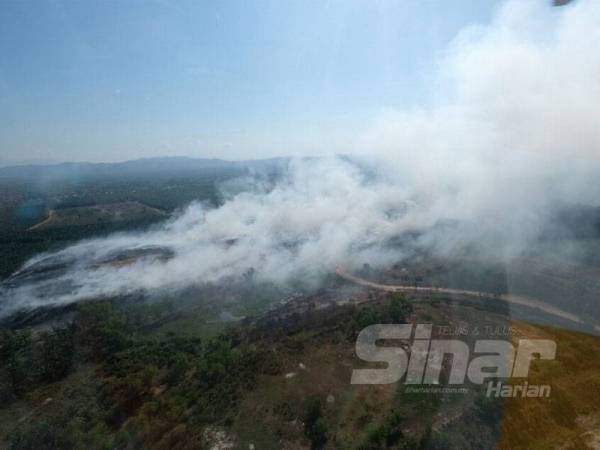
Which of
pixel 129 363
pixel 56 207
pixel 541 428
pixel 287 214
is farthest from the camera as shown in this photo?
pixel 56 207

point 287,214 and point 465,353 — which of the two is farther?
point 287,214

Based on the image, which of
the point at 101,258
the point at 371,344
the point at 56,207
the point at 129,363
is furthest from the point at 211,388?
the point at 56,207

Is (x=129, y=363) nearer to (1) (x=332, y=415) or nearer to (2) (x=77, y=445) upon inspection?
(2) (x=77, y=445)

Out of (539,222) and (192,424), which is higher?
(539,222)

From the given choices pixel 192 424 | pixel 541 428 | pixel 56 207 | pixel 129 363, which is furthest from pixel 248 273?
pixel 56 207

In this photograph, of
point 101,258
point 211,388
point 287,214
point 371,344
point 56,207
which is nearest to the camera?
point 211,388

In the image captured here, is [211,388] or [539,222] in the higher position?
[539,222]

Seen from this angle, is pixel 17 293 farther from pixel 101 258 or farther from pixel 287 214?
pixel 287 214

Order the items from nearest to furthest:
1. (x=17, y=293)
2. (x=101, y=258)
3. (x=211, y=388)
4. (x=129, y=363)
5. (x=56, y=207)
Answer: (x=211, y=388), (x=129, y=363), (x=17, y=293), (x=101, y=258), (x=56, y=207)

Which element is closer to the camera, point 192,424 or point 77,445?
point 77,445
